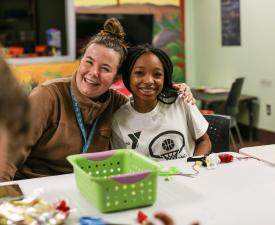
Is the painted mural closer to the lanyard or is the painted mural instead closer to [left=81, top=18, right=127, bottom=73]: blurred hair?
[left=81, top=18, right=127, bottom=73]: blurred hair

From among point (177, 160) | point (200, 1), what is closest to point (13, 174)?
point (177, 160)

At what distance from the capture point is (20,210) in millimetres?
1200

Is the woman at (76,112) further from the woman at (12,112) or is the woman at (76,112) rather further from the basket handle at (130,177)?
the woman at (12,112)

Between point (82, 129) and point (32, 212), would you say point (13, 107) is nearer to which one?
point (32, 212)

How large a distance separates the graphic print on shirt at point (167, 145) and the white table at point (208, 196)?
8.0 inches

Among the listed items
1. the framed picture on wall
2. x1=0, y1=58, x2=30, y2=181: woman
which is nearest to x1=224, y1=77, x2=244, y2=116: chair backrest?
the framed picture on wall

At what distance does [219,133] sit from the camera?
2.31 meters

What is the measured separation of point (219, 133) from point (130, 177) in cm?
117

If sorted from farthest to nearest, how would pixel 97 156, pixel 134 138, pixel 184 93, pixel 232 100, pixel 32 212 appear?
pixel 232 100, pixel 184 93, pixel 134 138, pixel 97 156, pixel 32 212

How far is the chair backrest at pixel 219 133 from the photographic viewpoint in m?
2.31

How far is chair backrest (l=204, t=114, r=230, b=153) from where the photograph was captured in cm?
231

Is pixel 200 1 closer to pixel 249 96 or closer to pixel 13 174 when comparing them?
pixel 249 96

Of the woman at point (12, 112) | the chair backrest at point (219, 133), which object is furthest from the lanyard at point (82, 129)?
the woman at point (12, 112)

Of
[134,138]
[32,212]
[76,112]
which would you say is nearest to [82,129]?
[76,112]
